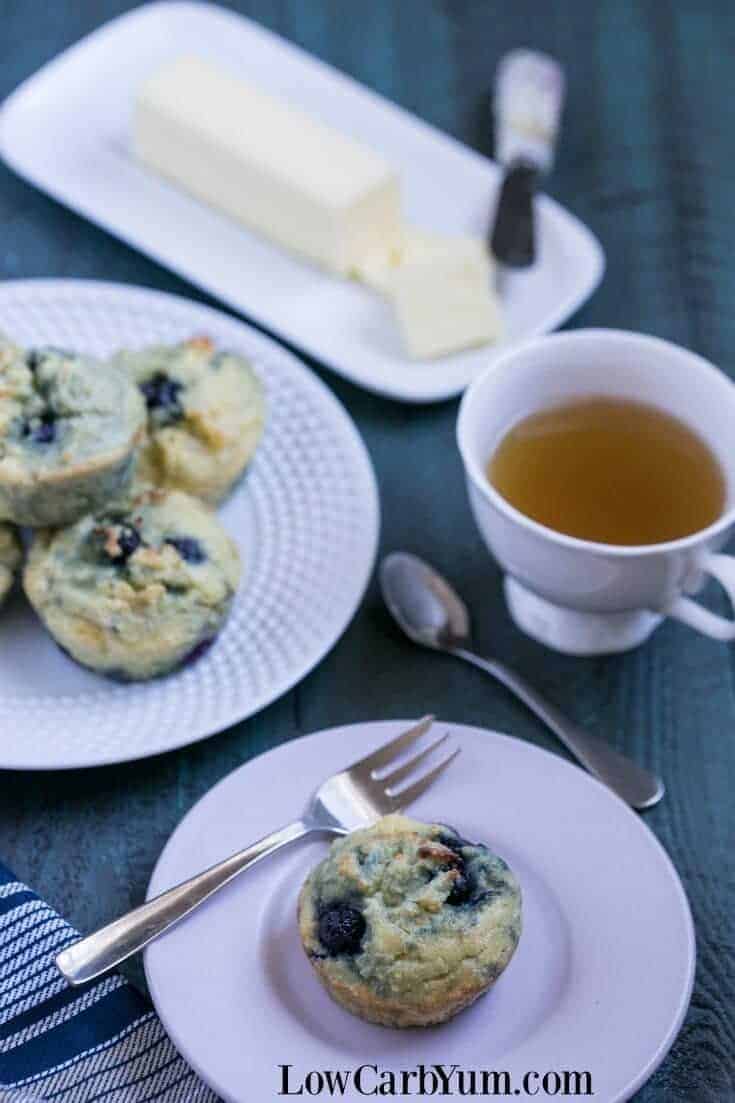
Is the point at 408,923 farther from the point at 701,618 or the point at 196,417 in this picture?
the point at 196,417

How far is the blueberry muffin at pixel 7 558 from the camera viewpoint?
1.81m

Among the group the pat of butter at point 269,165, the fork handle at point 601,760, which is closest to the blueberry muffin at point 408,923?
the fork handle at point 601,760

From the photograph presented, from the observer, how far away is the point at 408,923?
4.58 feet

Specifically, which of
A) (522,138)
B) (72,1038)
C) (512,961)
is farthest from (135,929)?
(522,138)

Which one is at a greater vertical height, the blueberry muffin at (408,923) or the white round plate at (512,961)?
the blueberry muffin at (408,923)

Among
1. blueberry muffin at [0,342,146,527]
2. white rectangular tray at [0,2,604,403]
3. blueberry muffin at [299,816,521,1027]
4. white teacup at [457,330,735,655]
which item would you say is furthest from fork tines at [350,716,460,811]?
white rectangular tray at [0,2,604,403]

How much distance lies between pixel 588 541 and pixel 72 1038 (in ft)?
2.74

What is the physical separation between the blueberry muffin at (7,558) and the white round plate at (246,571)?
2.7 inches

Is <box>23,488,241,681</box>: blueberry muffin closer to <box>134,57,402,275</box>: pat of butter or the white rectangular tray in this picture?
the white rectangular tray

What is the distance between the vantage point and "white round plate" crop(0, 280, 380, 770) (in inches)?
67.6

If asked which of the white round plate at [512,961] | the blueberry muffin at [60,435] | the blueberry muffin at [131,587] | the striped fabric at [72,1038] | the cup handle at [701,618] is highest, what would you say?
the blueberry muffin at [60,435]

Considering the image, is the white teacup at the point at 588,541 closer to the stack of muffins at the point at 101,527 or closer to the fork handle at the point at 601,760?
the fork handle at the point at 601,760

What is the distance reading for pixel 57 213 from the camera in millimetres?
2480

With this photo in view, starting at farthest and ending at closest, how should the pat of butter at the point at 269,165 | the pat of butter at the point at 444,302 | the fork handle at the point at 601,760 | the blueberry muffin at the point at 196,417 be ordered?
the pat of butter at the point at 269,165 → the pat of butter at the point at 444,302 → the blueberry muffin at the point at 196,417 → the fork handle at the point at 601,760
